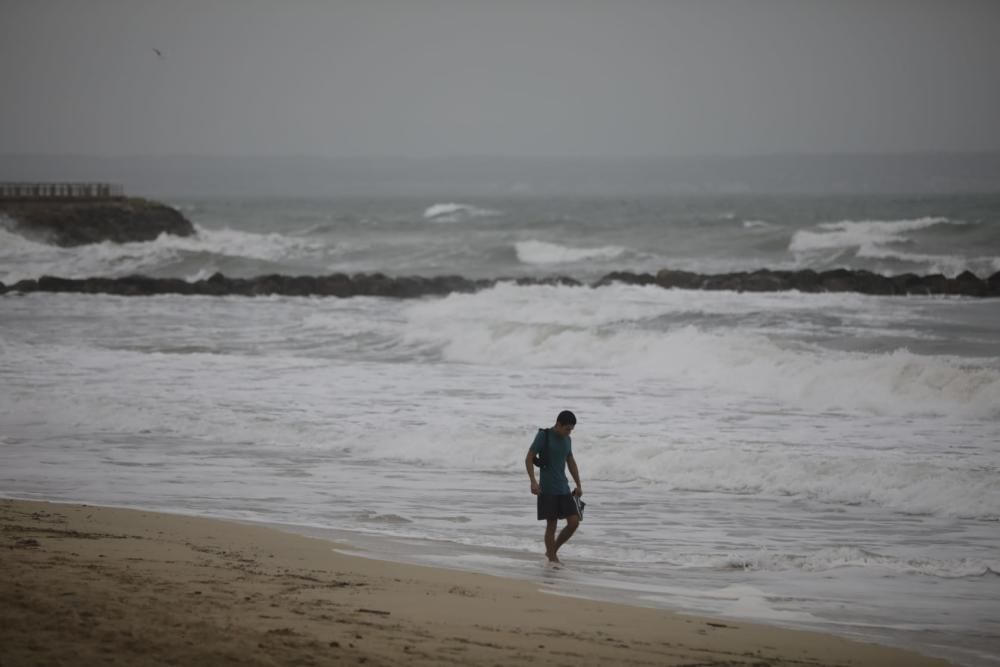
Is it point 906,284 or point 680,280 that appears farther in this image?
point 680,280

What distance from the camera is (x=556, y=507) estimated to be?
28.3 feet

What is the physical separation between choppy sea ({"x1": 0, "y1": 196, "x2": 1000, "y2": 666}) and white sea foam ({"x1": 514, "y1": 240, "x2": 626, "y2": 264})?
2205cm

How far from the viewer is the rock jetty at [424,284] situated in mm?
32344

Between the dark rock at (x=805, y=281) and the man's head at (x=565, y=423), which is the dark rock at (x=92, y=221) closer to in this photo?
the dark rock at (x=805, y=281)

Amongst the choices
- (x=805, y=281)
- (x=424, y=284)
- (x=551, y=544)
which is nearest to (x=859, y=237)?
(x=805, y=281)

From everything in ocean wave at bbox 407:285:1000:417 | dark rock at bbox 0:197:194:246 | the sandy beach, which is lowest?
the sandy beach

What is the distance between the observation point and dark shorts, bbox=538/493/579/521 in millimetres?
8625

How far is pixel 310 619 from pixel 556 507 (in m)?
2.93

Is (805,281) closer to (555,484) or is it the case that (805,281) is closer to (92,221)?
(555,484)

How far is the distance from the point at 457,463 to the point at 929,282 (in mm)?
22663

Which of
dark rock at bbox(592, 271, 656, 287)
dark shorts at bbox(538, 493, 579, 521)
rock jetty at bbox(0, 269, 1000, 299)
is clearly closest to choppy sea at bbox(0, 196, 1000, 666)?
dark shorts at bbox(538, 493, 579, 521)

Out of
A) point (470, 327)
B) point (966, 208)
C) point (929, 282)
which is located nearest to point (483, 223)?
point (966, 208)

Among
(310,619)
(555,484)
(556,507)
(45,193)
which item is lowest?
(310,619)

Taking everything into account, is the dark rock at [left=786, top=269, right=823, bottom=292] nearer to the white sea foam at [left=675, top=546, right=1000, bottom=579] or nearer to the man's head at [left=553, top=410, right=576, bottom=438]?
the white sea foam at [left=675, top=546, right=1000, bottom=579]
